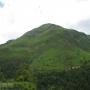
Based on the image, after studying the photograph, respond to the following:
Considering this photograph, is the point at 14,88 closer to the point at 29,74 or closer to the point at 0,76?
the point at 29,74

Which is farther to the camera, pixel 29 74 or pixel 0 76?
pixel 0 76

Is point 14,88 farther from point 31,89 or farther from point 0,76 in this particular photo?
point 0,76

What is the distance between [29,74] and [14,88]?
29.6 feet

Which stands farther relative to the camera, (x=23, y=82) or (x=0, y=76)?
(x=0, y=76)

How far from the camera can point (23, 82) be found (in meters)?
151

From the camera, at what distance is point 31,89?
15200 centimetres

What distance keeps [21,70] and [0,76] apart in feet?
85.5

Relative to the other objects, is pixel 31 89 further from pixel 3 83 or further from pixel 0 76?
pixel 0 76

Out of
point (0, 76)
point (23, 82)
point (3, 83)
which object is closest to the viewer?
point (23, 82)

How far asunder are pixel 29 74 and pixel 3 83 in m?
13.2

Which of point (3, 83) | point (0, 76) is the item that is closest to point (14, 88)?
point (3, 83)

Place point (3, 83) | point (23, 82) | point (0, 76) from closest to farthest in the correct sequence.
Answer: point (23, 82) → point (3, 83) → point (0, 76)

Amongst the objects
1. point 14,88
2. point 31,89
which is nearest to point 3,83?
point 14,88

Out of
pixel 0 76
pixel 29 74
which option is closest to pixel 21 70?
pixel 29 74
